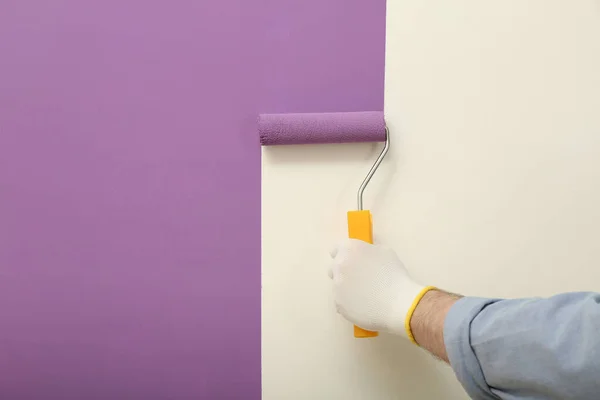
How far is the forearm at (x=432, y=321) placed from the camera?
1.54ft

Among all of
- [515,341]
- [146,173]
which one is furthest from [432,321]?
Answer: [146,173]

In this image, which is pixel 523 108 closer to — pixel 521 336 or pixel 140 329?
pixel 521 336

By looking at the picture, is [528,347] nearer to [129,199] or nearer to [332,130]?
[332,130]

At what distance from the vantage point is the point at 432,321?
0.48 metres

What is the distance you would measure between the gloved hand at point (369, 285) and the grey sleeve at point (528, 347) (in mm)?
107

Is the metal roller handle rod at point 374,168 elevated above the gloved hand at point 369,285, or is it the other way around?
the metal roller handle rod at point 374,168

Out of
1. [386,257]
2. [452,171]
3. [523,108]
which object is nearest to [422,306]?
[386,257]

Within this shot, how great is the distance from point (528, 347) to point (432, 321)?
10 centimetres

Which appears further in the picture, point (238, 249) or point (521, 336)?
point (238, 249)

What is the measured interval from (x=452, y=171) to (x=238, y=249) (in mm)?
314

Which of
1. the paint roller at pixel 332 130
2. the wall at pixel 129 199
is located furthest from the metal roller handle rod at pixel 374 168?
the wall at pixel 129 199

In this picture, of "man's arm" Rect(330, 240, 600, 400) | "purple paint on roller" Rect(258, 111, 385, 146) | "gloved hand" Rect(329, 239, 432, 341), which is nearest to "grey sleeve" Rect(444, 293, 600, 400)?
"man's arm" Rect(330, 240, 600, 400)

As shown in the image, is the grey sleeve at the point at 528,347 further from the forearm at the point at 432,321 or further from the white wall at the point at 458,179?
the white wall at the point at 458,179

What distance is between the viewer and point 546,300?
1.41 ft
